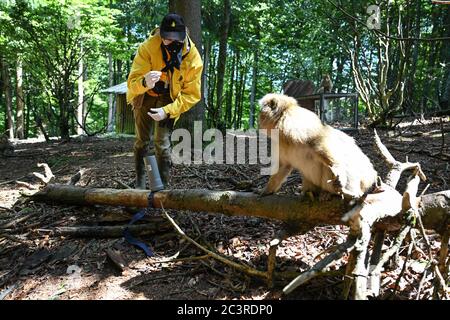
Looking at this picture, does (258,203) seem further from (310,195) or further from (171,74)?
(171,74)

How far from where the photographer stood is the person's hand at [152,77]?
3896mm

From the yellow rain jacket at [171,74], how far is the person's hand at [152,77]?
6.0 inches

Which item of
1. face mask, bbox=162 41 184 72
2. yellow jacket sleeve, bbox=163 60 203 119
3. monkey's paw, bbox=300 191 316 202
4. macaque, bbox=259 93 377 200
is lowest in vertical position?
monkey's paw, bbox=300 191 316 202

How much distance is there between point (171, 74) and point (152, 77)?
334 mm

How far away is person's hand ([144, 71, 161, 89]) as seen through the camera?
3.90 meters

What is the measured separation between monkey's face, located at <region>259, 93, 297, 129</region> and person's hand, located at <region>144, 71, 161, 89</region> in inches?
47.0

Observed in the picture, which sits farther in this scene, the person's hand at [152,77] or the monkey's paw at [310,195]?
the person's hand at [152,77]

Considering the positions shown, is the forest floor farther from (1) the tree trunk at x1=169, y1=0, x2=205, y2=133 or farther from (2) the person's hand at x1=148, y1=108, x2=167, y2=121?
(1) the tree trunk at x1=169, y1=0, x2=205, y2=133

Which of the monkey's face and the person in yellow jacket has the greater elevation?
the person in yellow jacket

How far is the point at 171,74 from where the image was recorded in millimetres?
4168


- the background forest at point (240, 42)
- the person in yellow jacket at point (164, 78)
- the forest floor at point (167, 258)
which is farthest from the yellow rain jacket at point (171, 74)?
the background forest at point (240, 42)

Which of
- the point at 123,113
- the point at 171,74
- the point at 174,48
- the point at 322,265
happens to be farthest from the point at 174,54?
the point at 123,113

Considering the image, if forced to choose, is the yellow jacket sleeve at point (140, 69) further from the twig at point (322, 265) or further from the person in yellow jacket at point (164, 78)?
the twig at point (322, 265)

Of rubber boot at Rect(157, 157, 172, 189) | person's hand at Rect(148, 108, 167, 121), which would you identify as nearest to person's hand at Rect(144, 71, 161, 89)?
person's hand at Rect(148, 108, 167, 121)
